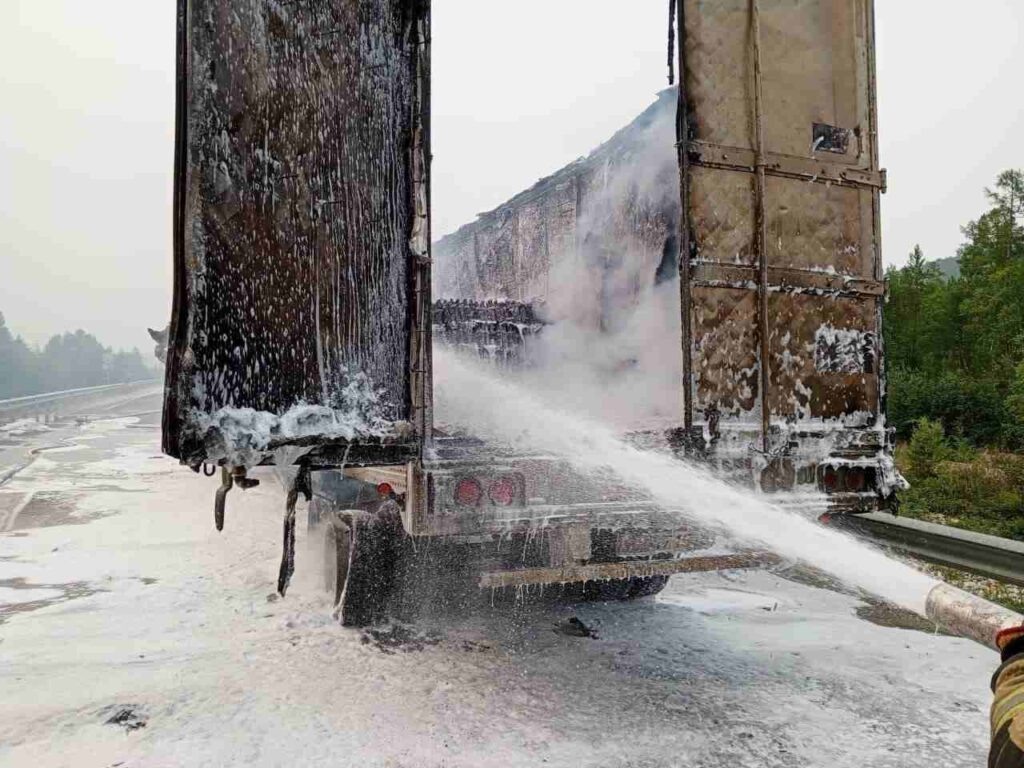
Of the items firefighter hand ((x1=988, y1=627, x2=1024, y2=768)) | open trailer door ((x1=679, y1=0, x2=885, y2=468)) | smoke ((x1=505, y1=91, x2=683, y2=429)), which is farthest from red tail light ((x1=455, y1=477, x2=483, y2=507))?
firefighter hand ((x1=988, y1=627, x2=1024, y2=768))

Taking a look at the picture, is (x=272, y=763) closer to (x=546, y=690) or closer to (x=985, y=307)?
(x=546, y=690)

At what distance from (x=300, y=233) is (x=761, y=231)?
104 inches

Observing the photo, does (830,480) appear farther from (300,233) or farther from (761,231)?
(300,233)

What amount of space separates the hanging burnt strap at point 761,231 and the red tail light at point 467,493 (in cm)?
163

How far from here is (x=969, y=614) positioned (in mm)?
2051

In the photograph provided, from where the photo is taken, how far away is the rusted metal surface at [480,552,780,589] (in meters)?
3.82

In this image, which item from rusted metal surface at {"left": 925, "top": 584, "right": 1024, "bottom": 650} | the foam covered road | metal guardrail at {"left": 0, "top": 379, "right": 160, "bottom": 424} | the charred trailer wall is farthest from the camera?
metal guardrail at {"left": 0, "top": 379, "right": 160, "bottom": 424}

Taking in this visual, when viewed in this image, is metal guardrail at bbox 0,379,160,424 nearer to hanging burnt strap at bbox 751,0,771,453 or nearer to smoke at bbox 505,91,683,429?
smoke at bbox 505,91,683,429

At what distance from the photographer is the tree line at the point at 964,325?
18.2 meters

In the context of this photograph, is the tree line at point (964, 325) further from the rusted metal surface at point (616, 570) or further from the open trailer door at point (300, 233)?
the open trailer door at point (300, 233)

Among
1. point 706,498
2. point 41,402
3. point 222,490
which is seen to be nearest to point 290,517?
point 222,490

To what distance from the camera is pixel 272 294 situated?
2.64m

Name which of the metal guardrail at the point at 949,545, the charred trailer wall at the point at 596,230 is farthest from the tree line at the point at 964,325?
the metal guardrail at the point at 949,545

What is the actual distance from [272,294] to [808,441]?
10.1ft
